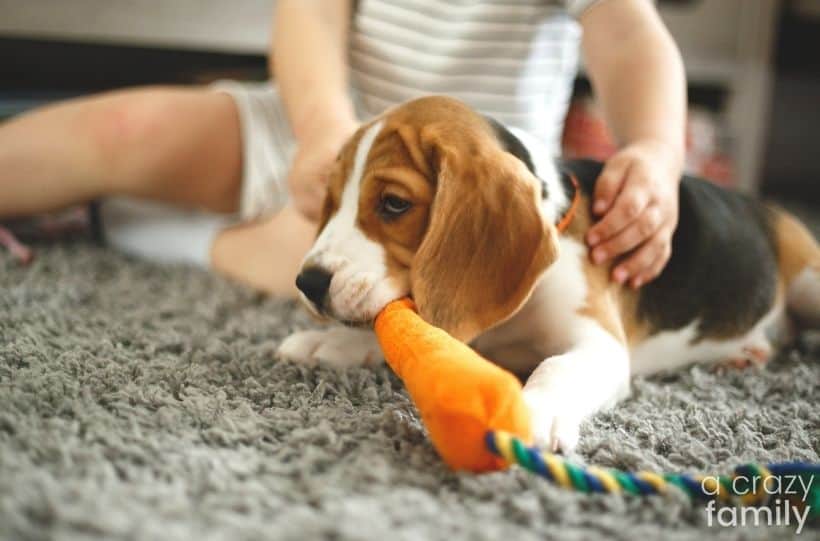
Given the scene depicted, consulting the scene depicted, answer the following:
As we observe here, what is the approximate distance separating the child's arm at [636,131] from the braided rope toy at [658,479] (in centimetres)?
52

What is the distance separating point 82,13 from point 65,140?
0.97 m

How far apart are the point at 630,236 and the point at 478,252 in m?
0.35

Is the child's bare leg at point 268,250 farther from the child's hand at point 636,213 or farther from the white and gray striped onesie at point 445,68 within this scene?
the child's hand at point 636,213

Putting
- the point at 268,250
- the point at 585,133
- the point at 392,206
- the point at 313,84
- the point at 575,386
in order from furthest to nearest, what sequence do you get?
the point at 585,133 → the point at 268,250 → the point at 313,84 → the point at 392,206 → the point at 575,386

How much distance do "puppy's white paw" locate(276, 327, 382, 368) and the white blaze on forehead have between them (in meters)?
0.18

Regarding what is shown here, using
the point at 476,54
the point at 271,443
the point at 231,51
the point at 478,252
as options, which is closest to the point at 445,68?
the point at 476,54

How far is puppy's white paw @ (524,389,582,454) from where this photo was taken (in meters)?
0.97

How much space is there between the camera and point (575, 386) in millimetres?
1097

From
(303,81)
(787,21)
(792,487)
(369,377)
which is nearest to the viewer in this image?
(792,487)

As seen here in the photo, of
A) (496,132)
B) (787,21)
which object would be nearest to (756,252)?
(496,132)

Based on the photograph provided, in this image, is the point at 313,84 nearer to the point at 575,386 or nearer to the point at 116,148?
the point at 116,148

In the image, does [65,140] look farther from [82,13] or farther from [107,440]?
[107,440]

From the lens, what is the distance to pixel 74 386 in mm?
1038

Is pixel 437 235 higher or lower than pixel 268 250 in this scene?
higher
